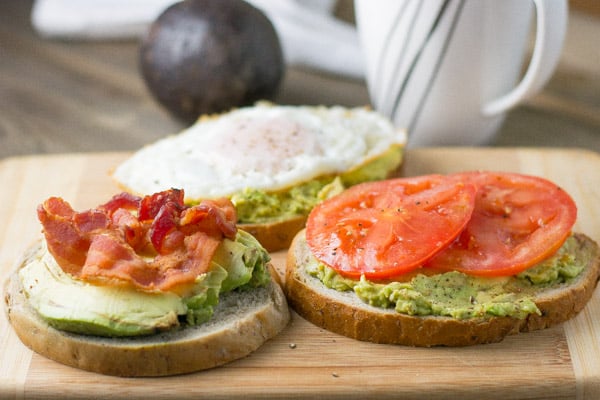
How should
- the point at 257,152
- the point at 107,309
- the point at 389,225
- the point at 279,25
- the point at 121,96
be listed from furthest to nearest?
1. the point at 279,25
2. the point at 121,96
3. the point at 257,152
4. the point at 389,225
5. the point at 107,309

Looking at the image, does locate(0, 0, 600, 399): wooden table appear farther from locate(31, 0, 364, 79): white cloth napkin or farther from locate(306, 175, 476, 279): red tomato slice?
locate(306, 175, 476, 279): red tomato slice

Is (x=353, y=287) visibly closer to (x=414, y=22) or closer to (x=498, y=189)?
(x=498, y=189)

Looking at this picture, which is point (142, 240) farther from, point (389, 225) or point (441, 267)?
point (441, 267)

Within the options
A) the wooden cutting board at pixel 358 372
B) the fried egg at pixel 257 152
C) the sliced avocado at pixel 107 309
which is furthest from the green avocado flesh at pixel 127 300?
the fried egg at pixel 257 152

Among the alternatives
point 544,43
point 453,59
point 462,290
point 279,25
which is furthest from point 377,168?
point 279,25

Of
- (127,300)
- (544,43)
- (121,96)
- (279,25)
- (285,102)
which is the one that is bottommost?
(121,96)

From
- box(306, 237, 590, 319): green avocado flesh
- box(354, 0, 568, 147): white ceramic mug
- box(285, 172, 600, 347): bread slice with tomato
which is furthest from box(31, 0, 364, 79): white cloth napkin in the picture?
box(306, 237, 590, 319): green avocado flesh

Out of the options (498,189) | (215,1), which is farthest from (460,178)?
(215,1)
